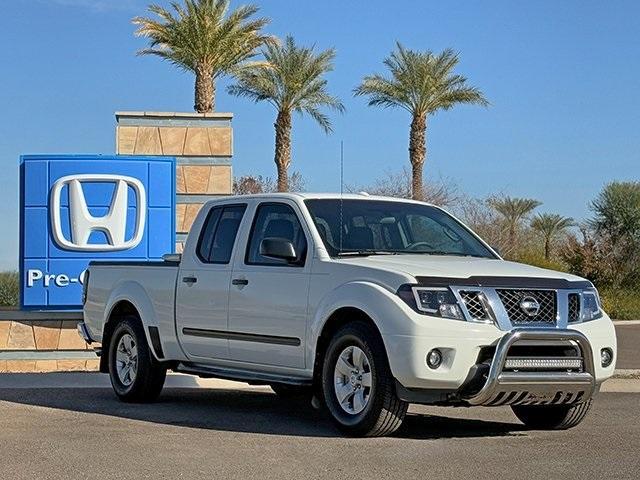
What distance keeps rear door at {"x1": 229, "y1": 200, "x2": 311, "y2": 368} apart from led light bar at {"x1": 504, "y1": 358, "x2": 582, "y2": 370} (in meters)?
1.81

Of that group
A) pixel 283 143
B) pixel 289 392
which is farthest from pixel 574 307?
pixel 283 143

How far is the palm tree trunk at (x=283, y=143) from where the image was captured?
40.6 metres

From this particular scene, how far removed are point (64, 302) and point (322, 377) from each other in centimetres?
887

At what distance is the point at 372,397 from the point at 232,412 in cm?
258

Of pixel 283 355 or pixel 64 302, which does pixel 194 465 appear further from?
pixel 64 302

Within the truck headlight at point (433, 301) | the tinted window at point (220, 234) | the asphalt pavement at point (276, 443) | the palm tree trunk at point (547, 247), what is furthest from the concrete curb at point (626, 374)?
the palm tree trunk at point (547, 247)

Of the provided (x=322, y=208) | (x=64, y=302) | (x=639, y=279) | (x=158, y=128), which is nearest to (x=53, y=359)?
(x=64, y=302)

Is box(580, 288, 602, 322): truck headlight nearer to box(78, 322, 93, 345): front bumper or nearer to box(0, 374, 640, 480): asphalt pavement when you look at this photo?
box(0, 374, 640, 480): asphalt pavement

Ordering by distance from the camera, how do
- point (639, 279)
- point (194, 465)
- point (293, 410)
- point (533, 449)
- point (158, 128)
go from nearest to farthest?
point (194, 465)
point (533, 449)
point (293, 410)
point (158, 128)
point (639, 279)

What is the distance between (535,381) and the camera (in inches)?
380

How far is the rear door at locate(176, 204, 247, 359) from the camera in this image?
11.5 m

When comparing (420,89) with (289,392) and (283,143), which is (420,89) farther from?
(289,392)

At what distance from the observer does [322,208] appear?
11.2 meters

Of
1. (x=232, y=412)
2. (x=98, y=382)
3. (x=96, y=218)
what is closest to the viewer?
(x=232, y=412)
